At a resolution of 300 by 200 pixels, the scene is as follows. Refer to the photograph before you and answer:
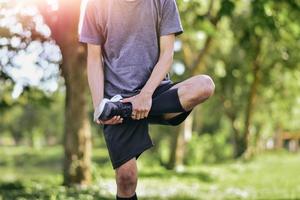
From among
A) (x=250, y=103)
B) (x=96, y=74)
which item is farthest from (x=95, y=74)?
(x=250, y=103)

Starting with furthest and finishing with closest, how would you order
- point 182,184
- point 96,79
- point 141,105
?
point 182,184
point 96,79
point 141,105

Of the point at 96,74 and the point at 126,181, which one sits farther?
the point at 96,74

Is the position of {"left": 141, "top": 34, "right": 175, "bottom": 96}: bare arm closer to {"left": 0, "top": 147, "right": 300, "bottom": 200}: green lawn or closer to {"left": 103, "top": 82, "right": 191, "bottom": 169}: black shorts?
{"left": 103, "top": 82, "right": 191, "bottom": 169}: black shorts

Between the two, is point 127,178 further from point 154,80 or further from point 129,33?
point 129,33

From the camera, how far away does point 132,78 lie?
482 cm

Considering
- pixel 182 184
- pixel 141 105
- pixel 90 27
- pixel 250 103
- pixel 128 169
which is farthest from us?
pixel 250 103

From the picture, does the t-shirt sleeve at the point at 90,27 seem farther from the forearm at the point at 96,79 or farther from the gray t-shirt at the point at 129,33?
the forearm at the point at 96,79

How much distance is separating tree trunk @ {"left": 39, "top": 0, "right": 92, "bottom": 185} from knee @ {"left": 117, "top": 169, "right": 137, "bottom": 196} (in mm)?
9153

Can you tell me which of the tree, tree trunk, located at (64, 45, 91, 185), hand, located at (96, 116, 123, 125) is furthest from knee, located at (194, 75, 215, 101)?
tree trunk, located at (64, 45, 91, 185)

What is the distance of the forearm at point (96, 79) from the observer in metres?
4.83

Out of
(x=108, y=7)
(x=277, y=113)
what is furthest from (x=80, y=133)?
(x=277, y=113)

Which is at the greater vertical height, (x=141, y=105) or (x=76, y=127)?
(x=141, y=105)

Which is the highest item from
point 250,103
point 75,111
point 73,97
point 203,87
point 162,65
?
point 162,65

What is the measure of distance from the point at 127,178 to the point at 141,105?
58 centimetres
